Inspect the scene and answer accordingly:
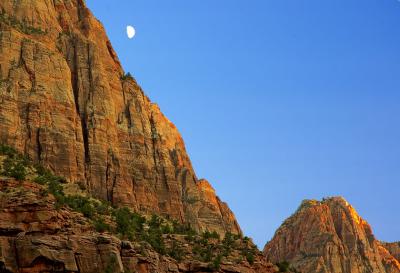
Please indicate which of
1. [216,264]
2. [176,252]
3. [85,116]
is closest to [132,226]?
[176,252]

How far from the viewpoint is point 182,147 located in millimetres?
154875

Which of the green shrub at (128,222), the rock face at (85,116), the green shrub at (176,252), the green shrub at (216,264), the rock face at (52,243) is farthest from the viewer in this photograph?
the rock face at (85,116)

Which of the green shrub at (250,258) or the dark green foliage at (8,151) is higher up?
the dark green foliage at (8,151)

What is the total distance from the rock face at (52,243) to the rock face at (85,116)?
22.4m

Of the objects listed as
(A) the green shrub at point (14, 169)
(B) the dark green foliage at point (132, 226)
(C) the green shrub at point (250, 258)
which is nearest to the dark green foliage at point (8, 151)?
(B) the dark green foliage at point (132, 226)

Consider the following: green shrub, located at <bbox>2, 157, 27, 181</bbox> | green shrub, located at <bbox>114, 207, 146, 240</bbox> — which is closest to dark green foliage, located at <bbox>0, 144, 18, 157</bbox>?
green shrub, located at <bbox>2, 157, 27, 181</bbox>

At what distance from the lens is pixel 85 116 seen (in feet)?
407

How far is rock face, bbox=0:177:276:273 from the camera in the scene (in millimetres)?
79188

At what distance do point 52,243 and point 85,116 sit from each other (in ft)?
148

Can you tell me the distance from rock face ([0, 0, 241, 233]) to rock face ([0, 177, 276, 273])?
2236 centimetres

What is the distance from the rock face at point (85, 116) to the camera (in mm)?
114625

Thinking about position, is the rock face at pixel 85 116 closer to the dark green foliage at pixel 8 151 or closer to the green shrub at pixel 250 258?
the dark green foliage at pixel 8 151

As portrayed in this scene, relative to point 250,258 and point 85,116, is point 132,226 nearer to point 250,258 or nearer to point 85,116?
point 250,258

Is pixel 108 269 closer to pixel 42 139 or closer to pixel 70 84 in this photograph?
pixel 42 139
